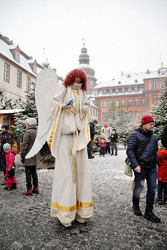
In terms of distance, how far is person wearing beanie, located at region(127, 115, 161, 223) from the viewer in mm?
3367

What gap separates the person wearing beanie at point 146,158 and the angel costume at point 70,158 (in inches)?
33.5

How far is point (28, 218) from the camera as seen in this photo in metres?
3.37

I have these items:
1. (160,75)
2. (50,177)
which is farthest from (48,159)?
(160,75)

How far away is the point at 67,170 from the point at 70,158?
0.65 feet

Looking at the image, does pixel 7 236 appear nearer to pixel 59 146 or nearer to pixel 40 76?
pixel 59 146

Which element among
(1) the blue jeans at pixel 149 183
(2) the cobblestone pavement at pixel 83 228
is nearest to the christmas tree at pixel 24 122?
(2) the cobblestone pavement at pixel 83 228

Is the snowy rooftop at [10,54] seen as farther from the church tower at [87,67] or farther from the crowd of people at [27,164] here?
the church tower at [87,67]

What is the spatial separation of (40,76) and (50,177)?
4014 mm

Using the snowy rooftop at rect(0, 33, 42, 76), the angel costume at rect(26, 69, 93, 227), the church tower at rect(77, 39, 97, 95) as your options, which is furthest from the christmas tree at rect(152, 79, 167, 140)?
the church tower at rect(77, 39, 97, 95)

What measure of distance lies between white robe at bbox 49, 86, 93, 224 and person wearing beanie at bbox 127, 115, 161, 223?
847mm

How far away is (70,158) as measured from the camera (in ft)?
10.4

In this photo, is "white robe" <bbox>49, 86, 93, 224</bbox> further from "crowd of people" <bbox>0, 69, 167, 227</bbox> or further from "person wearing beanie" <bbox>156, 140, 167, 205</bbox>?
"person wearing beanie" <bbox>156, 140, 167, 205</bbox>

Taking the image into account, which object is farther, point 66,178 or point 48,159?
point 48,159

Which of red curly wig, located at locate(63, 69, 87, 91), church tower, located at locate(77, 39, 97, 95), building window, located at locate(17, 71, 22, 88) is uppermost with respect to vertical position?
church tower, located at locate(77, 39, 97, 95)
